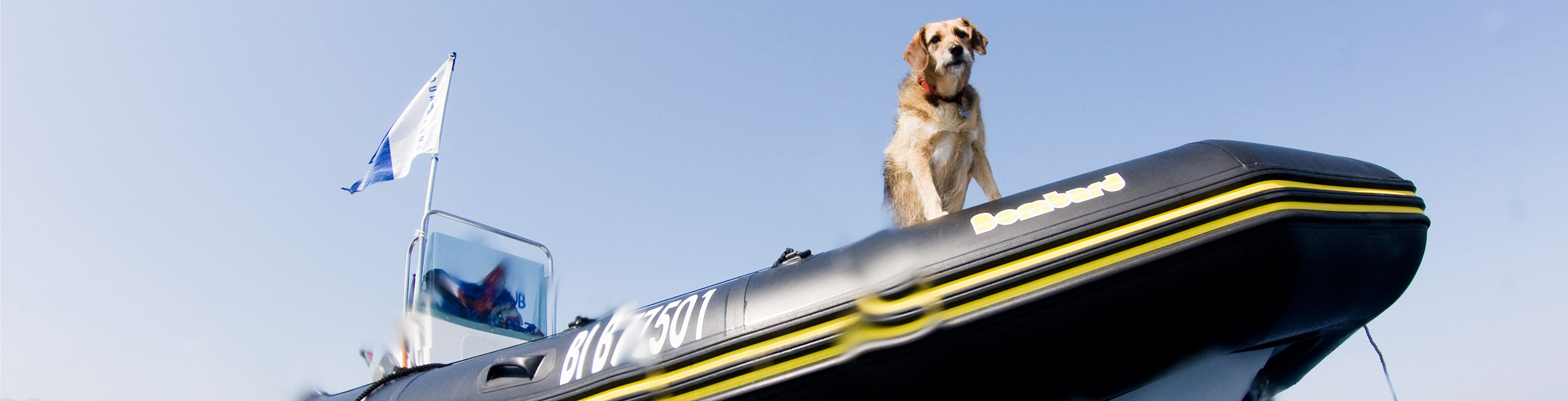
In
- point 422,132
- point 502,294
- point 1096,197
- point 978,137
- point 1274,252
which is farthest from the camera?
point 422,132

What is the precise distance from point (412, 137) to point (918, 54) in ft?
17.3

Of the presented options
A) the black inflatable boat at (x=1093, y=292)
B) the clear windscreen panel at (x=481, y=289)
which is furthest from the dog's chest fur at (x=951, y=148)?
the clear windscreen panel at (x=481, y=289)

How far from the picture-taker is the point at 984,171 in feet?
12.3

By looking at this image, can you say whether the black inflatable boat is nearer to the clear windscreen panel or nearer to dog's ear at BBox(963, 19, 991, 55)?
dog's ear at BBox(963, 19, 991, 55)

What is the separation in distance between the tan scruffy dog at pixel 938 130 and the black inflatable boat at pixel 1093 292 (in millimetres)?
660

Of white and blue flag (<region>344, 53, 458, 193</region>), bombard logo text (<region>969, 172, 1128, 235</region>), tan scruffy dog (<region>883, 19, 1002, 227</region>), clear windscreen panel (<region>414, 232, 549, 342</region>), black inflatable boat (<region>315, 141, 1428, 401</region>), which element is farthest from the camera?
white and blue flag (<region>344, 53, 458, 193</region>)

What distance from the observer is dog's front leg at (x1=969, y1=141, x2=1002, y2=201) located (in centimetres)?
375

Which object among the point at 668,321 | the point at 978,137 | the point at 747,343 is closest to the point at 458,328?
the point at 668,321

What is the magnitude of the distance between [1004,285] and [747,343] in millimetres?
837

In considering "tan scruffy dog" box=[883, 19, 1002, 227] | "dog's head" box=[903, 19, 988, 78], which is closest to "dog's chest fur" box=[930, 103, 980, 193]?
"tan scruffy dog" box=[883, 19, 1002, 227]

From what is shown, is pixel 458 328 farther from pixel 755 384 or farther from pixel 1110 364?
pixel 1110 364

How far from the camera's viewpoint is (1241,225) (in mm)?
2607

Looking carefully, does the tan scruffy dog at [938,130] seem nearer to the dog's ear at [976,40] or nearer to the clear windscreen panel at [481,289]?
the dog's ear at [976,40]

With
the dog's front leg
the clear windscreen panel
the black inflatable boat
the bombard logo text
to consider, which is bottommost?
the black inflatable boat
